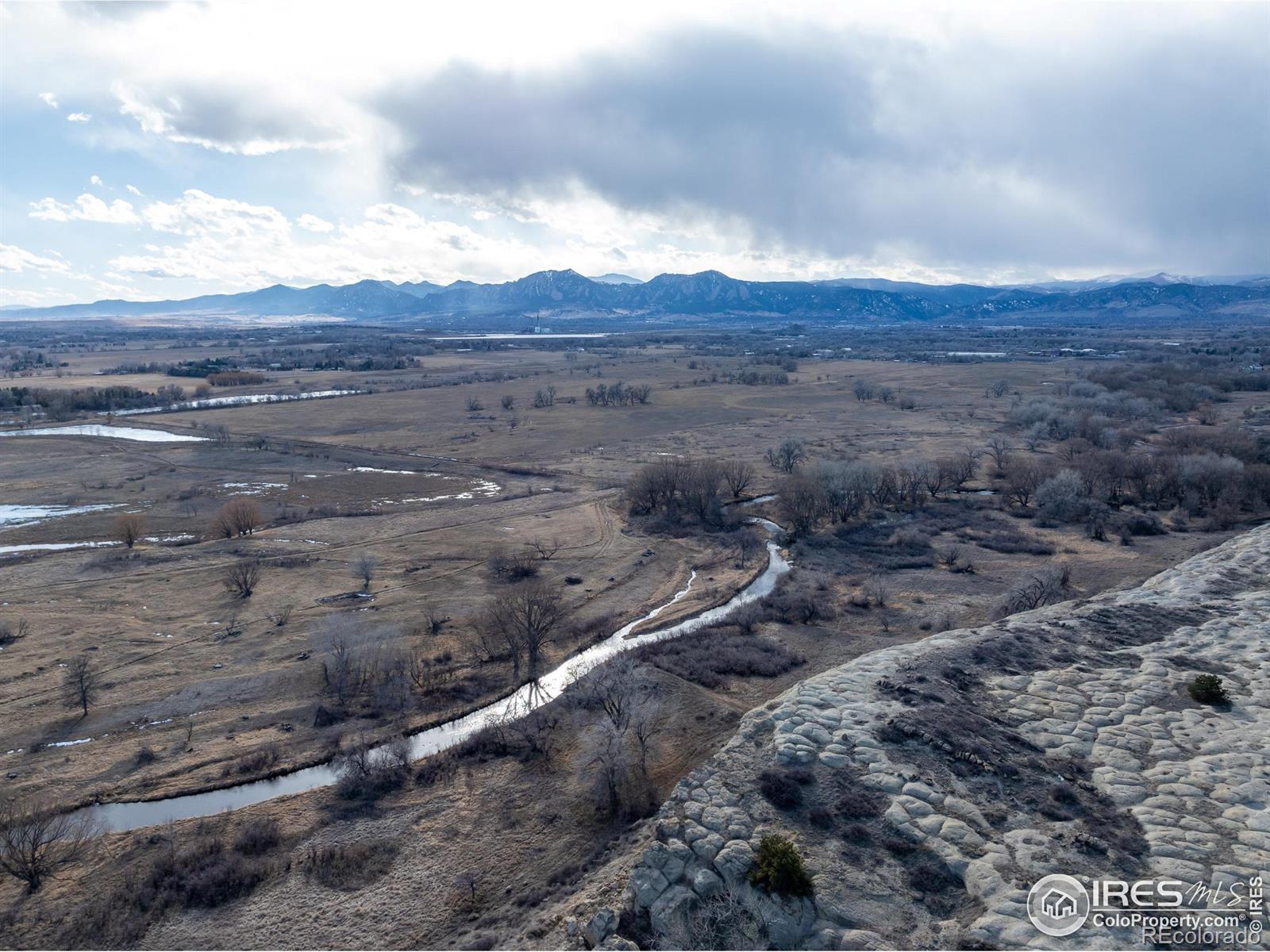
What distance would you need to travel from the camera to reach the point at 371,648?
35.1 meters

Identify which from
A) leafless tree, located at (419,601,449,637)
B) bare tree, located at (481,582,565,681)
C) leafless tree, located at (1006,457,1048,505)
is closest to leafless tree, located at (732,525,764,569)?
bare tree, located at (481,582,565,681)

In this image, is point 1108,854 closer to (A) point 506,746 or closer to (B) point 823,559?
(A) point 506,746

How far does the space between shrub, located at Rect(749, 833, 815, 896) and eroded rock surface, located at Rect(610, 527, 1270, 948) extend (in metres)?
0.31

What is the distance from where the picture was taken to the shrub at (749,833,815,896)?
53.9 ft

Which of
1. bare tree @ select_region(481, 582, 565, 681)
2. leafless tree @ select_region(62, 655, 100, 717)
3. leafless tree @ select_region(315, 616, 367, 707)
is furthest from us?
bare tree @ select_region(481, 582, 565, 681)

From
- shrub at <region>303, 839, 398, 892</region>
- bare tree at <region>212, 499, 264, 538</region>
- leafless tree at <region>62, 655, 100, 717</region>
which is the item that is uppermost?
bare tree at <region>212, 499, 264, 538</region>

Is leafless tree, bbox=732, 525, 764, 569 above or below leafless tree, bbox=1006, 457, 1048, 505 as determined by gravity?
below

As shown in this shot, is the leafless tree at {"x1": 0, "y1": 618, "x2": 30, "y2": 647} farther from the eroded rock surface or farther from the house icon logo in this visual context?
the house icon logo

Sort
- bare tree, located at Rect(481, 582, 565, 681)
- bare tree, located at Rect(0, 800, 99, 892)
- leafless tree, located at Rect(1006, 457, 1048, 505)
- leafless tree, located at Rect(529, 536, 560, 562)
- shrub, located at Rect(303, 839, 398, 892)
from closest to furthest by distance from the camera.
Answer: bare tree, located at Rect(0, 800, 99, 892) < shrub, located at Rect(303, 839, 398, 892) < bare tree, located at Rect(481, 582, 565, 681) < leafless tree, located at Rect(529, 536, 560, 562) < leafless tree, located at Rect(1006, 457, 1048, 505)

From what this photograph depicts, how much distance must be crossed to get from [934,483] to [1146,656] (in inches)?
1501

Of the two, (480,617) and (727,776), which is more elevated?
(727,776)

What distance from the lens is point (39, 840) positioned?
68.8 feet

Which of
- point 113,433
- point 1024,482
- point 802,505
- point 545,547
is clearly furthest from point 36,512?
point 1024,482

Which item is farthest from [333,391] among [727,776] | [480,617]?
[727,776]
